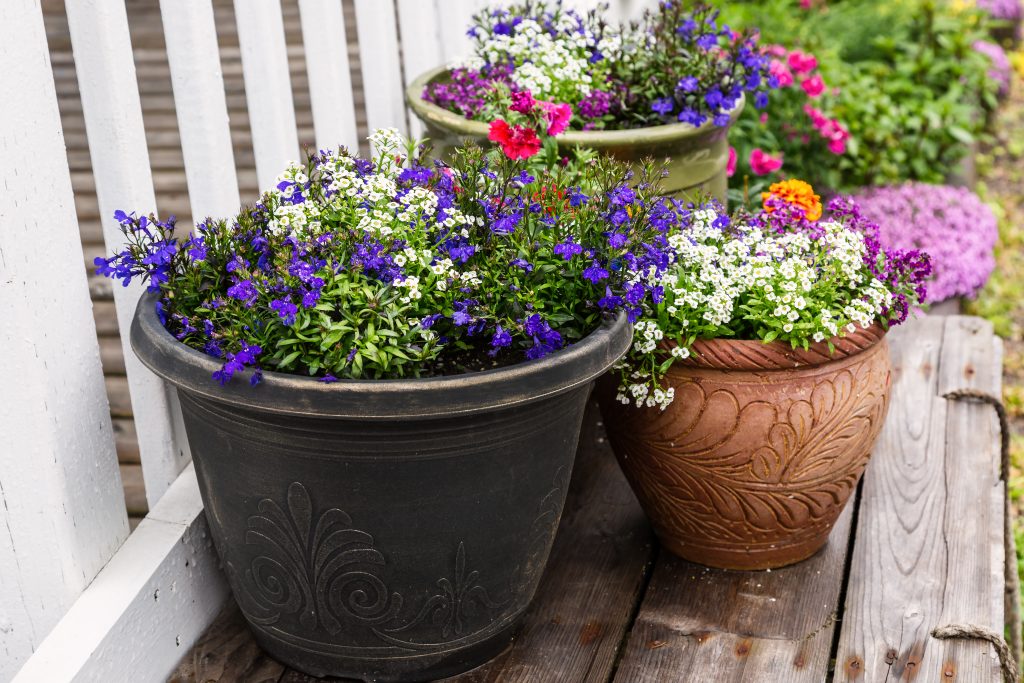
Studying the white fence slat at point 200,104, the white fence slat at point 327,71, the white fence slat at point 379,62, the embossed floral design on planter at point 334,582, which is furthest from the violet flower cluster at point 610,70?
the embossed floral design on planter at point 334,582

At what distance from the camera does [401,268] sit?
159 centimetres

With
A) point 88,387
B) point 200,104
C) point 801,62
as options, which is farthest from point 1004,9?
point 88,387

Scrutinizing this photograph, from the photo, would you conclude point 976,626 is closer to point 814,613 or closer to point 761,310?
point 814,613

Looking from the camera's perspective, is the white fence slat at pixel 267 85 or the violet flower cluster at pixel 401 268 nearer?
the violet flower cluster at pixel 401 268

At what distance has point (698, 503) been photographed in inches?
79.0

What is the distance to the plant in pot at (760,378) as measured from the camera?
1.87m

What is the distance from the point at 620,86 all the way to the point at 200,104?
1.05 meters

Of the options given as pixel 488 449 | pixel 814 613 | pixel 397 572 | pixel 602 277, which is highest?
pixel 602 277

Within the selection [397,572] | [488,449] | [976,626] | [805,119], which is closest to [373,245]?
[488,449]

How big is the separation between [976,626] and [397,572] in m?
1.08

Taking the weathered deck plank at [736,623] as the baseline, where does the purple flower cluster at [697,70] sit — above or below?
above

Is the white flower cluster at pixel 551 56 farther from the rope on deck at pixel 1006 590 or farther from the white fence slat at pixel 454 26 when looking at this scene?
the rope on deck at pixel 1006 590

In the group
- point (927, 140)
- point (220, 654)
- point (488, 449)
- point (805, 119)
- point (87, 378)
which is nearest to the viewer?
point (488, 449)

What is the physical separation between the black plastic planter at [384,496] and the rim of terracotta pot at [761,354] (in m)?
0.25
